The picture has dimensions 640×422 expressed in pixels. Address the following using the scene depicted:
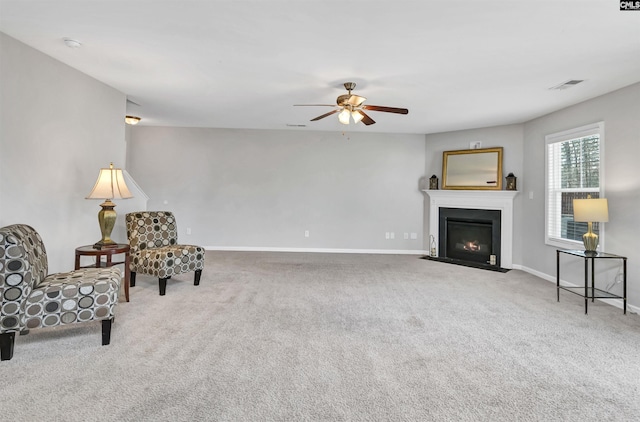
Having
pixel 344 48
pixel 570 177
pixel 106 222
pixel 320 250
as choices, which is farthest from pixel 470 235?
pixel 106 222

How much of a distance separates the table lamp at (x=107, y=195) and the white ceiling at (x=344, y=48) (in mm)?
1141

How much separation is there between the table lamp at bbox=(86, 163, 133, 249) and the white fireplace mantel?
5.21 meters

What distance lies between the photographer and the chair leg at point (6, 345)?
7.61 feet

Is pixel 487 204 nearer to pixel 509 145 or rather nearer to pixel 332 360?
pixel 509 145

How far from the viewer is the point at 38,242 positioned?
2758 mm

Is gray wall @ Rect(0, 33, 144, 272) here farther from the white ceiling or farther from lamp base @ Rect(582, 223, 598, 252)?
lamp base @ Rect(582, 223, 598, 252)

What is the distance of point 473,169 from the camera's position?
20.3ft

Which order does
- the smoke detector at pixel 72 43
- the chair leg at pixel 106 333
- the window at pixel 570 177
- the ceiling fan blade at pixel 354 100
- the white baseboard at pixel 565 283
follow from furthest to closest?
the window at pixel 570 177 < the ceiling fan blade at pixel 354 100 < the white baseboard at pixel 565 283 < the smoke detector at pixel 72 43 < the chair leg at pixel 106 333

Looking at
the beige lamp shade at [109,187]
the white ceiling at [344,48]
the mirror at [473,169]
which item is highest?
the white ceiling at [344,48]

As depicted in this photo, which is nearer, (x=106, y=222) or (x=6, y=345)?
(x=6, y=345)

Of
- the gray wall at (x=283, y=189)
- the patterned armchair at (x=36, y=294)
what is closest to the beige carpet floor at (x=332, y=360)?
the patterned armchair at (x=36, y=294)

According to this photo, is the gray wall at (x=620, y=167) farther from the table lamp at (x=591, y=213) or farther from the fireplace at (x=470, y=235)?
the fireplace at (x=470, y=235)

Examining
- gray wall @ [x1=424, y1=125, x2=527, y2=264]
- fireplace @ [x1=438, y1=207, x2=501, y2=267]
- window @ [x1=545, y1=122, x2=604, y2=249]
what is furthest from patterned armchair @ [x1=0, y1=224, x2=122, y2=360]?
gray wall @ [x1=424, y1=125, x2=527, y2=264]

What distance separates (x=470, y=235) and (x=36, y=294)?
20.1ft
